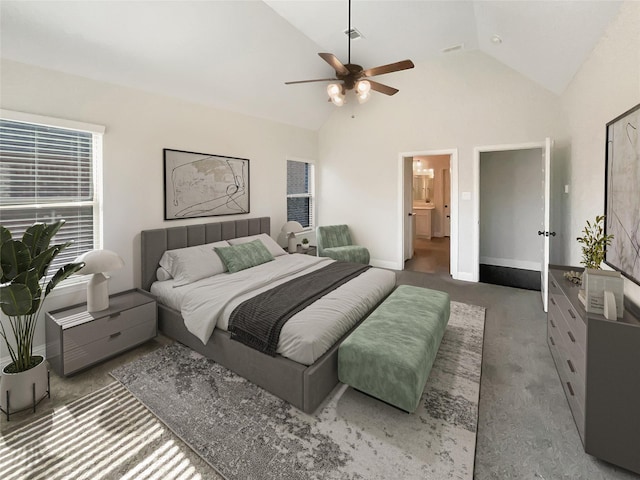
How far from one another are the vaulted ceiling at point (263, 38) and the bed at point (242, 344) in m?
1.72

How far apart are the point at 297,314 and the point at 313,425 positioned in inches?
29.8

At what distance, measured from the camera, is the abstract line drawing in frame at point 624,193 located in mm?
1910

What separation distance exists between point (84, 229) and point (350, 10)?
3643 millimetres

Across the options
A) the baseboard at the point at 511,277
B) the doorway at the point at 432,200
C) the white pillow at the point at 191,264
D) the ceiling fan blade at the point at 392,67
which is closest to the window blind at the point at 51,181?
the white pillow at the point at 191,264

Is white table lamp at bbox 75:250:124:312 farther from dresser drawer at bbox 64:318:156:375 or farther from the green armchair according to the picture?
the green armchair

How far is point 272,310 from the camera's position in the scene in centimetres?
240

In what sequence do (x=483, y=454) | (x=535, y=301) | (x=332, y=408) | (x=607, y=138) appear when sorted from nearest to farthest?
(x=483, y=454), (x=332, y=408), (x=607, y=138), (x=535, y=301)

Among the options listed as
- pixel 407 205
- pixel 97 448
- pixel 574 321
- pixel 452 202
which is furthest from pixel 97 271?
pixel 407 205

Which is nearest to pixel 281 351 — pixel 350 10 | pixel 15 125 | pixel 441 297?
pixel 441 297

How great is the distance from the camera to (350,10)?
3371mm

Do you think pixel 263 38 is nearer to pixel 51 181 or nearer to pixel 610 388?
pixel 51 181

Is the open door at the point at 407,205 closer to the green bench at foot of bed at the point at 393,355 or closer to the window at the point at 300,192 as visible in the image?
the window at the point at 300,192

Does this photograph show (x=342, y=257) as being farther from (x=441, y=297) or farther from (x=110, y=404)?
(x=110, y=404)

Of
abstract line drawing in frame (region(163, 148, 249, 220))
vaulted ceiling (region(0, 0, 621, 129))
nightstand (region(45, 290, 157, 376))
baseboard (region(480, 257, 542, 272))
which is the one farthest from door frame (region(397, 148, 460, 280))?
nightstand (region(45, 290, 157, 376))
